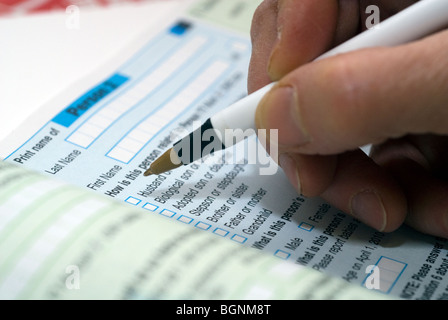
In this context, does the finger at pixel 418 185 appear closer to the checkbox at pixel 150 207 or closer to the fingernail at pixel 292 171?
the fingernail at pixel 292 171

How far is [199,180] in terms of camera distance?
55 cm

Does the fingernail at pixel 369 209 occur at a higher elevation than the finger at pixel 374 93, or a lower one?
lower

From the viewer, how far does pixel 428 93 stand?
380mm

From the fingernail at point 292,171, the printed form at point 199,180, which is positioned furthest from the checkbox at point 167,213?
the fingernail at point 292,171

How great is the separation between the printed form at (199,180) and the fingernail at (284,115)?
10 centimetres

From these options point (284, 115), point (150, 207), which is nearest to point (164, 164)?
point (150, 207)

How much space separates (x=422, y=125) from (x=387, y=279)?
0.13 meters

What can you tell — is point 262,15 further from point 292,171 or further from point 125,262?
point 125,262

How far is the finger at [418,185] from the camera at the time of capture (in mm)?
493

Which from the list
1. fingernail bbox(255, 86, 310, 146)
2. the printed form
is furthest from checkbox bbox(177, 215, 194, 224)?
fingernail bbox(255, 86, 310, 146)

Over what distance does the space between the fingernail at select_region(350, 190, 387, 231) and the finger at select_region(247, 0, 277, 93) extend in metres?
0.14

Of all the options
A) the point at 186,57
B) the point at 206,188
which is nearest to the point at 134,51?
the point at 186,57

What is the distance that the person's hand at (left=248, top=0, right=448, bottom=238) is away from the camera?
378 mm

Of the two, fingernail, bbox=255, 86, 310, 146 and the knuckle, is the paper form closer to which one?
fingernail, bbox=255, 86, 310, 146
